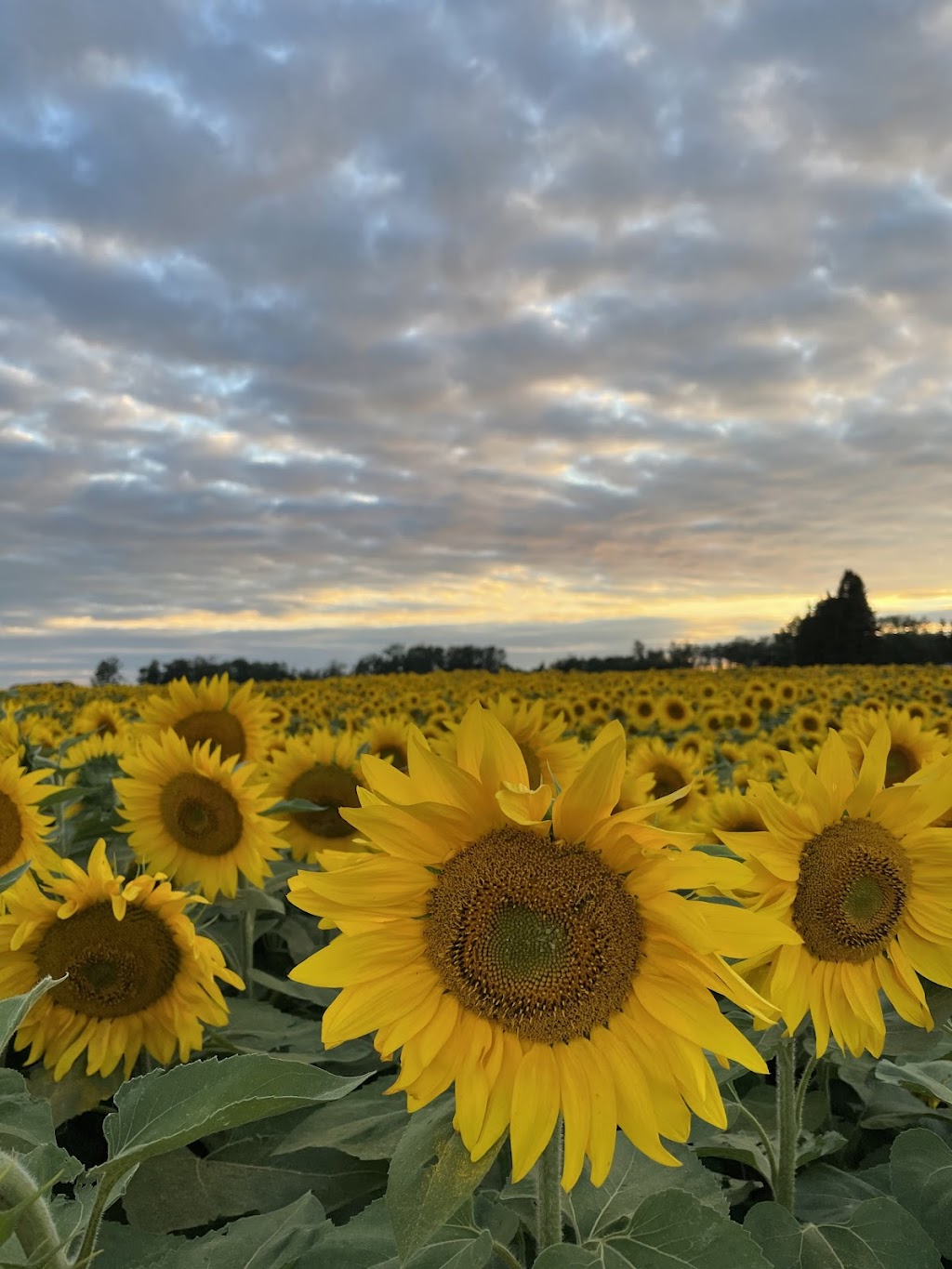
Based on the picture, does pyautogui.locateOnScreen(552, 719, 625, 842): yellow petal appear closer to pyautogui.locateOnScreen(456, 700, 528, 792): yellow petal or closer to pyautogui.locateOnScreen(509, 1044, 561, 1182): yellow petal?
pyautogui.locateOnScreen(456, 700, 528, 792): yellow petal

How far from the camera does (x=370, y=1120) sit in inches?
101

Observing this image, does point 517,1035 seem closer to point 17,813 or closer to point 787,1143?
point 787,1143

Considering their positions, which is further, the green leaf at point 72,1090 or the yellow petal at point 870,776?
the green leaf at point 72,1090

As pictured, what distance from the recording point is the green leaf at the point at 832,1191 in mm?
2736

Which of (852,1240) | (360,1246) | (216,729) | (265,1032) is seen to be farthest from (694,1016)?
(216,729)

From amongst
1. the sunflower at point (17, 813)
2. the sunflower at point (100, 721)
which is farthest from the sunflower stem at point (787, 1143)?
the sunflower at point (100, 721)

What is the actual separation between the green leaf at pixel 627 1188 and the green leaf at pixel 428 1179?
57 cm

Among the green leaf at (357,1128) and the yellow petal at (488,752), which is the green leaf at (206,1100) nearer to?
the yellow petal at (488,752)

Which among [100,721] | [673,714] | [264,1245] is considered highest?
[100,721]

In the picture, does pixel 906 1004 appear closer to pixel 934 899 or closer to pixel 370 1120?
pixel 934 899

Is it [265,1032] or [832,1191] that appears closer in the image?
[832,1191]

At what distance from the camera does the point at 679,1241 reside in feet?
5.88

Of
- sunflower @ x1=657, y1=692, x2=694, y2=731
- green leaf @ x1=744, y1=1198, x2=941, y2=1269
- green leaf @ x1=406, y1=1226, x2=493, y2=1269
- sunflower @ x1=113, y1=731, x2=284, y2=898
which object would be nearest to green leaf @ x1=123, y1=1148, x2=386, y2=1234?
green leaf @ x1=406, y1=1226, x2=493, y2=1269

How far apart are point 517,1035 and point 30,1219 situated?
90 centimetres
